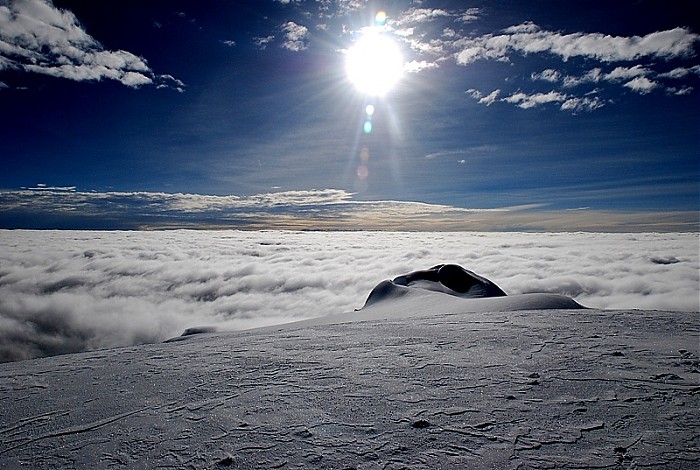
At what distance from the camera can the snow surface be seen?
2.38 metres

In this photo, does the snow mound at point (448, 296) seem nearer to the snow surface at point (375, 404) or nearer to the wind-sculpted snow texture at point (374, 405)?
the snow surface at point (375, 404)

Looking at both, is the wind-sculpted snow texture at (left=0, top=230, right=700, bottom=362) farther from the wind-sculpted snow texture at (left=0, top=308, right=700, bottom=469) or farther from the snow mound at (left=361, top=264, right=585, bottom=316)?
the wind-sculpted snow texture at (left=0, top=308, right=700, bottom=469)

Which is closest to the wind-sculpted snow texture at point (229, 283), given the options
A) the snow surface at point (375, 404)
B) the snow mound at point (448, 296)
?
the snow mound at point (448, 296)

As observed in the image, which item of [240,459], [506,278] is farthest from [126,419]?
[506,278]

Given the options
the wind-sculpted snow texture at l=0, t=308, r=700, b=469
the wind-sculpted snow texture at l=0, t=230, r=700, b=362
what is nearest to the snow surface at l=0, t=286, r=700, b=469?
the wind-sculpted snow texture at l=0, t=308, r=700, b=469

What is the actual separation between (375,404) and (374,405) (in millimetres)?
23

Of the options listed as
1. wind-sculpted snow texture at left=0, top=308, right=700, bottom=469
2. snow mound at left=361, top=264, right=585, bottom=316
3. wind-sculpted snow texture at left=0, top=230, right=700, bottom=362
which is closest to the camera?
wind-sculpted snow texture at left=0, top=308, right=700, bottom=469

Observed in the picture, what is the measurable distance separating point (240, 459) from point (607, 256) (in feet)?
260

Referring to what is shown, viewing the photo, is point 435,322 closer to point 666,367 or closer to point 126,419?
point 666,367

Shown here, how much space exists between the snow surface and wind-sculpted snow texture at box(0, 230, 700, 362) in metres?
38.7

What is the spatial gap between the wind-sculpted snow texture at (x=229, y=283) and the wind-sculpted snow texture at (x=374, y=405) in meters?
38.9

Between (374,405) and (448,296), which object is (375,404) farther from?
(448,296)

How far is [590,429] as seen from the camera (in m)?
2.60

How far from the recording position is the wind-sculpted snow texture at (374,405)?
237 centimetres
